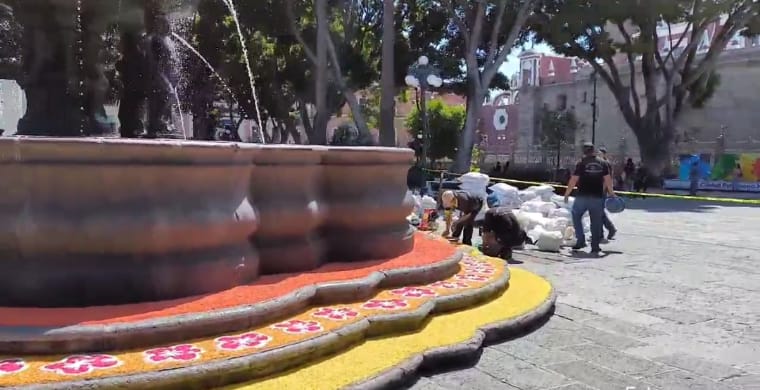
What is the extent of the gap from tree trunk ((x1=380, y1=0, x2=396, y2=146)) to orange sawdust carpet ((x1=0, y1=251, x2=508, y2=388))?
15.4 metres

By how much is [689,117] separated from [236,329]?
41778 mm

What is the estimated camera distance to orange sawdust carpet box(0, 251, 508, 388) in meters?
3.18

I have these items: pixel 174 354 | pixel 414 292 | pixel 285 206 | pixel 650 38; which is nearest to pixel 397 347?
pixel 414 292

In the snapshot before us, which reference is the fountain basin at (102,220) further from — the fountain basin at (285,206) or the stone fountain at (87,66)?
the stone fountain at (87,66)

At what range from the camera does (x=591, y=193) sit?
9367 millimetres

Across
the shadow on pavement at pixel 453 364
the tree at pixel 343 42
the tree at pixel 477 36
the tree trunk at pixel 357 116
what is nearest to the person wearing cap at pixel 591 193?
the shadow on pavement at pixel 453 364

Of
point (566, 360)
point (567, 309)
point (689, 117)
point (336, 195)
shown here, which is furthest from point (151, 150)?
point (689, 117)

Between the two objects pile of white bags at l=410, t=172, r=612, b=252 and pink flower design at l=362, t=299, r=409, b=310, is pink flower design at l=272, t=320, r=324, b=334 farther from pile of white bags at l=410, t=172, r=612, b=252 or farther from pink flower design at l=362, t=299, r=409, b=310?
pile of white bags at l=410, t=172, r=612, b=252

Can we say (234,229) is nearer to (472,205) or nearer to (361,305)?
(361,305)

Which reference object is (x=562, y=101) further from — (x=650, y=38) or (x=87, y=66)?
(x=87, y=66)

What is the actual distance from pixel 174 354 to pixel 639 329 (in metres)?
3.40

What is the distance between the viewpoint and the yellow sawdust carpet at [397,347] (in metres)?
3.55

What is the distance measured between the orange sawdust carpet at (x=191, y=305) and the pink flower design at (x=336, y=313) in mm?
244

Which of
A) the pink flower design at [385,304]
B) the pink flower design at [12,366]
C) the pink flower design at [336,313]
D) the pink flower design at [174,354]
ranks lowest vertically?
the pink flower design at [385,304]
